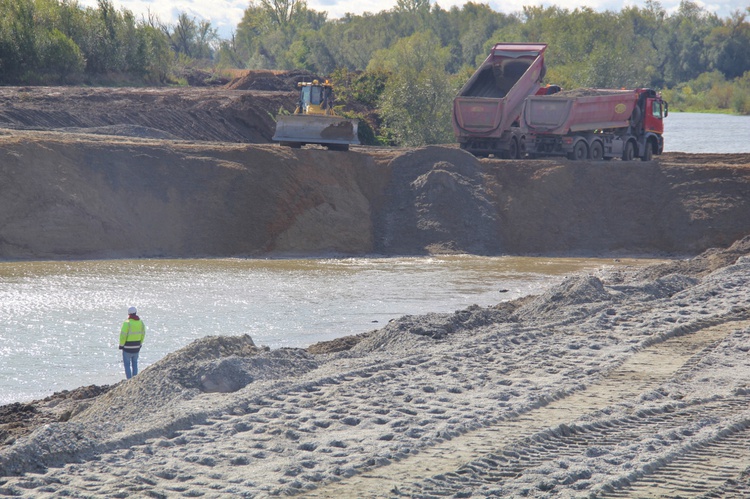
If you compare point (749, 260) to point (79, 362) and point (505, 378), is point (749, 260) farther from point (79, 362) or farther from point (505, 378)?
point (79, 362)

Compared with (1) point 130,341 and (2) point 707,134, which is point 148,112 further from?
(2) point 707,134

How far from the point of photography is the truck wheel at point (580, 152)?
25.8m

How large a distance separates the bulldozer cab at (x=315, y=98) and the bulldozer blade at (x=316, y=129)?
1.43 ft

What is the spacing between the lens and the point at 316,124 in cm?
2558

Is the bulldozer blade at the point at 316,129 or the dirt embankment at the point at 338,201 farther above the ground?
Result: the bulldozer blade at the point at 316,129

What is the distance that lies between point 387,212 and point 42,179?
916 cm

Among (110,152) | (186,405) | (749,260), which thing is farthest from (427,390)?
(110,152)

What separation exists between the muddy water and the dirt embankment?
3.54ft

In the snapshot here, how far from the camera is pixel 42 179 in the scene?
886 inches

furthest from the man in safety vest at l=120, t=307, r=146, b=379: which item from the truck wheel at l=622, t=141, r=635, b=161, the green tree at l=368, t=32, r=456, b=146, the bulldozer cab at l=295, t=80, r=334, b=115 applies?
the green tree at l=368, t=32, r=456, b=146

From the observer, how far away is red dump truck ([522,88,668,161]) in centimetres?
2489

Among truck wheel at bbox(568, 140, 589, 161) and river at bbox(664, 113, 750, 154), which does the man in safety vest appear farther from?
river at bbox(664, 113, 750, 154)

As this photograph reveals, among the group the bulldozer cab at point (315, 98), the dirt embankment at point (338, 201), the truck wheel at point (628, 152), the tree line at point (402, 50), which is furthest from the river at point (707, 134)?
Result: the bulldozer cab at point (315, 98)

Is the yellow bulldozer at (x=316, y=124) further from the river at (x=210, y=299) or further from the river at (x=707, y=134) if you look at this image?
the river at (x=707, y=134)
